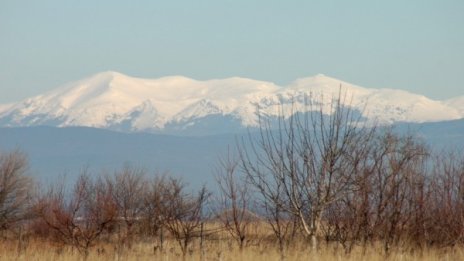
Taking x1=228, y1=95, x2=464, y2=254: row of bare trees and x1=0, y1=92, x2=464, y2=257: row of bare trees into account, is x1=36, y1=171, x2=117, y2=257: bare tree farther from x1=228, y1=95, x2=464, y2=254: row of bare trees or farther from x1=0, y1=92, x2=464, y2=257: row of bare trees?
x1=228, y1=95, x2=464, y2=254: row of bare trees

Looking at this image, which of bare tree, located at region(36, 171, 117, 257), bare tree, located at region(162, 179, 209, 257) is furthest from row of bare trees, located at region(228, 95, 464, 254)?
bare tree, located at region(36, 171, 117, 257)

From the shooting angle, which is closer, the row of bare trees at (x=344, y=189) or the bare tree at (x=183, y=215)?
the row of bare trees at (x=344, y=189)

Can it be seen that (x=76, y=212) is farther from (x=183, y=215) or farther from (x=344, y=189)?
(x=344, y=189)

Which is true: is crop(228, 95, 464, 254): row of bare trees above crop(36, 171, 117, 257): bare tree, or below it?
above

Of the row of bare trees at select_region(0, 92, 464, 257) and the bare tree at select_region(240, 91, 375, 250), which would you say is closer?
the bare tree at select_region(240, 91, 375, 250)

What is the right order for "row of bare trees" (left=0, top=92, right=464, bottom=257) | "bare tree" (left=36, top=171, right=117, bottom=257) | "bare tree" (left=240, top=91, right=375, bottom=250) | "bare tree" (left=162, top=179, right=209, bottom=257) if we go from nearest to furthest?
1. "bare tree" (left=240, top=91, right=375, bottom=250)
2. "row of bare trees" (left=0, top=92, right=464, bottom=257)
3. "bare tree" (left=36, top=171, right=117, bottom=257)
4. "bare tree" (left=162, top=179, right=209, bottom=257)

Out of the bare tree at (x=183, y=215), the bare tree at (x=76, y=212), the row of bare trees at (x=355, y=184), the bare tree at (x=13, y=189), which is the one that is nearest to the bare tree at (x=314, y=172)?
the row of bare trees at (x=355, y=184)

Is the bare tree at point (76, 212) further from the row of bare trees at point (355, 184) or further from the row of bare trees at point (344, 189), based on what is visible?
the row of bare trees at point (355, 184)

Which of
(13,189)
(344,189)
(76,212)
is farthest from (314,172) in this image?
(13,189)

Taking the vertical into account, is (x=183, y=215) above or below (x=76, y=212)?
below

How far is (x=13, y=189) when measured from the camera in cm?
4838

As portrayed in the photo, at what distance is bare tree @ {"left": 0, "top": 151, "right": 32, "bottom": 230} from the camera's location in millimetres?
45753

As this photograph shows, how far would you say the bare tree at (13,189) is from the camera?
4575 centimetres

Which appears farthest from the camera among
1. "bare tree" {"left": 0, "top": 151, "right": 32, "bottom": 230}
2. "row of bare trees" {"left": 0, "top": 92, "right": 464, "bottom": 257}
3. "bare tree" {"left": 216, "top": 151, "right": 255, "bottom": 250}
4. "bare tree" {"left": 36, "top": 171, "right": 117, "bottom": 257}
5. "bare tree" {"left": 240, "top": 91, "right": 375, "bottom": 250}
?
"bare tree" {"left": 0, "top": 151, "right": 32, "bottom": 230}
